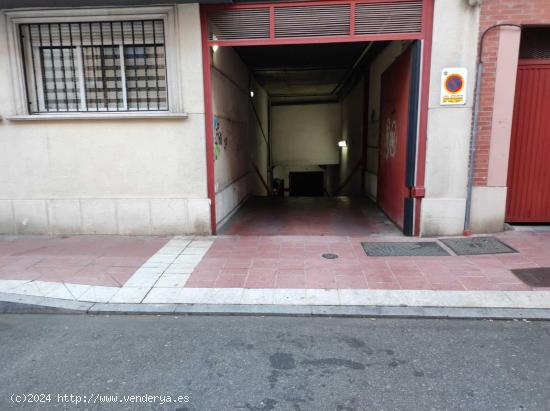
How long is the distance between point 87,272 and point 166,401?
301 cm

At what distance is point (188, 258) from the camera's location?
19.2 feet

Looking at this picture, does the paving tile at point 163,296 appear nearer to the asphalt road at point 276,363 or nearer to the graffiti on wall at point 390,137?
the asphalt road at point 276,363

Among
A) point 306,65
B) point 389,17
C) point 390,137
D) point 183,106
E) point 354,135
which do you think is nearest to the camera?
point 389,17

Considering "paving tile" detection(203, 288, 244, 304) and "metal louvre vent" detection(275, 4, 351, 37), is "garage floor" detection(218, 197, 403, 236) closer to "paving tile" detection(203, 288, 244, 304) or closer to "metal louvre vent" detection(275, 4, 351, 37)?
"paving tile" detection(203, 288, 244, 304)

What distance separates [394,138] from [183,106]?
12.8 feet

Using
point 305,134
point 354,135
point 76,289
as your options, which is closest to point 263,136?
point 354,135

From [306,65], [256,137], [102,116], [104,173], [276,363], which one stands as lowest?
[276,363]

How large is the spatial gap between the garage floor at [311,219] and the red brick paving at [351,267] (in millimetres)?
834

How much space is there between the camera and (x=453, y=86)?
620cm

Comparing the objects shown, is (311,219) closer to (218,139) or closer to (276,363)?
(218,139)

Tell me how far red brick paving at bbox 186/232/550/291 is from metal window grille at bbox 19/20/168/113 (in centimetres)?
292

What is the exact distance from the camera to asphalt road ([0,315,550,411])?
9.49ft

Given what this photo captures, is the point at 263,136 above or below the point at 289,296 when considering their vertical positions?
above

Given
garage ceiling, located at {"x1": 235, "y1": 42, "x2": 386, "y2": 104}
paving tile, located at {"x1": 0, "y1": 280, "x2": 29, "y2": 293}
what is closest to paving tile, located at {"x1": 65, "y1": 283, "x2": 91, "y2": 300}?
paving tile, located at {"x1": 0, "y1": 280, "x2": 29, "y2": 293}
